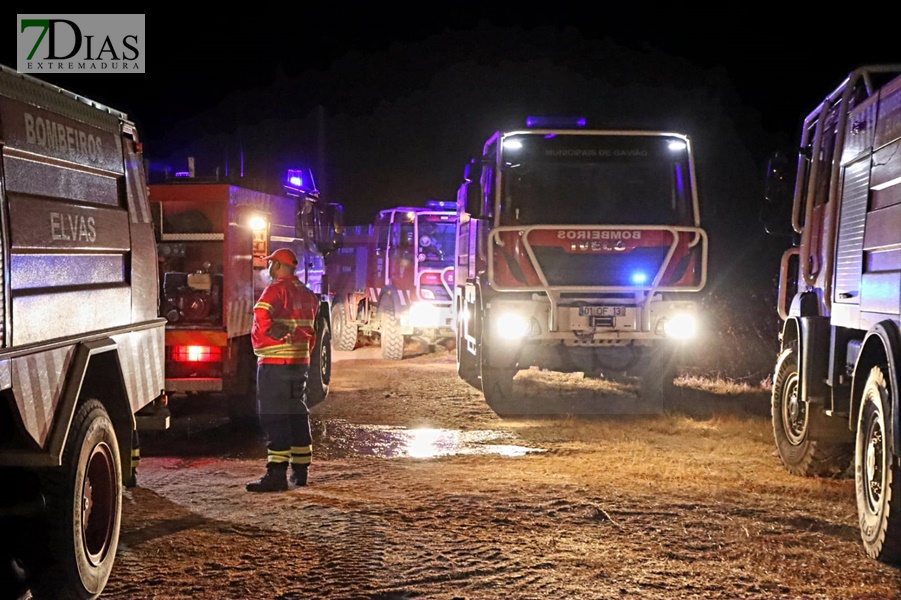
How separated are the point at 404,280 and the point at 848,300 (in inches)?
411

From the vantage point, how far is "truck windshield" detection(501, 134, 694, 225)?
33.1 feet

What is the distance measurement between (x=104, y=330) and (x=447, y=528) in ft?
7.75

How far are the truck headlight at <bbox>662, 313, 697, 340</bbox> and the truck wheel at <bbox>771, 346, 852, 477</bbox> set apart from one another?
184cm

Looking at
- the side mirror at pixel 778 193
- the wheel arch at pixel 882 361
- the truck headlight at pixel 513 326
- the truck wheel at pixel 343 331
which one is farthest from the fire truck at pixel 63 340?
the truck wheel at pixel 343 331

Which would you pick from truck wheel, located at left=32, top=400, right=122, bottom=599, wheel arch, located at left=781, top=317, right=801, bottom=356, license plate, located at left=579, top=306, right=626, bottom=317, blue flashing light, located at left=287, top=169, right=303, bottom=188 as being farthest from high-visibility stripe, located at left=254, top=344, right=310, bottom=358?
blue flashing light, located at left=287, top=169, right=303, bottom=188

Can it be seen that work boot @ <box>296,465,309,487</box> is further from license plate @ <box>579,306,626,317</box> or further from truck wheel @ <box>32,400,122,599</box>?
license plate @ <box>579,306,626,317</box>

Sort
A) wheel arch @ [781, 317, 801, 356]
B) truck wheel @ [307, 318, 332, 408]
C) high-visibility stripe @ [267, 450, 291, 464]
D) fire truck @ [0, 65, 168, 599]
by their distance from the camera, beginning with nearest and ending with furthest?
fire truck @ [0, 65, 168, 599] < high-visibility stripe @ [267, 450, 291, 464] < wheel arch @ [781, 317, 801, 356] < truck wheel @ [307, 318, 332, 408]

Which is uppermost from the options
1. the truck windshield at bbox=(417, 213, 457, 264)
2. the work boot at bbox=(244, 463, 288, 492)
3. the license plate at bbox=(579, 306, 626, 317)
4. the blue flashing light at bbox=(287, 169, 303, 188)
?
the blue flashing light at bbox=(287, 169, 303, 188)

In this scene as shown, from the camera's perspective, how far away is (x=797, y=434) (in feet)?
24.9

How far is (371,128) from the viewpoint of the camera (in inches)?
1871

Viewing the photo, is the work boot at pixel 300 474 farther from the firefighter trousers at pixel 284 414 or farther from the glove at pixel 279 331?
the glove at pixel 279 331

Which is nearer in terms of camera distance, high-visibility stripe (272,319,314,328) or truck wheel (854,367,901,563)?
truck wheel (854,367,901,563)

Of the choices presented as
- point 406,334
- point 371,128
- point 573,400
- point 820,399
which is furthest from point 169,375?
point 371,128

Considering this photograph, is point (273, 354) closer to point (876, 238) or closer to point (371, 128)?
point (876, 238)
